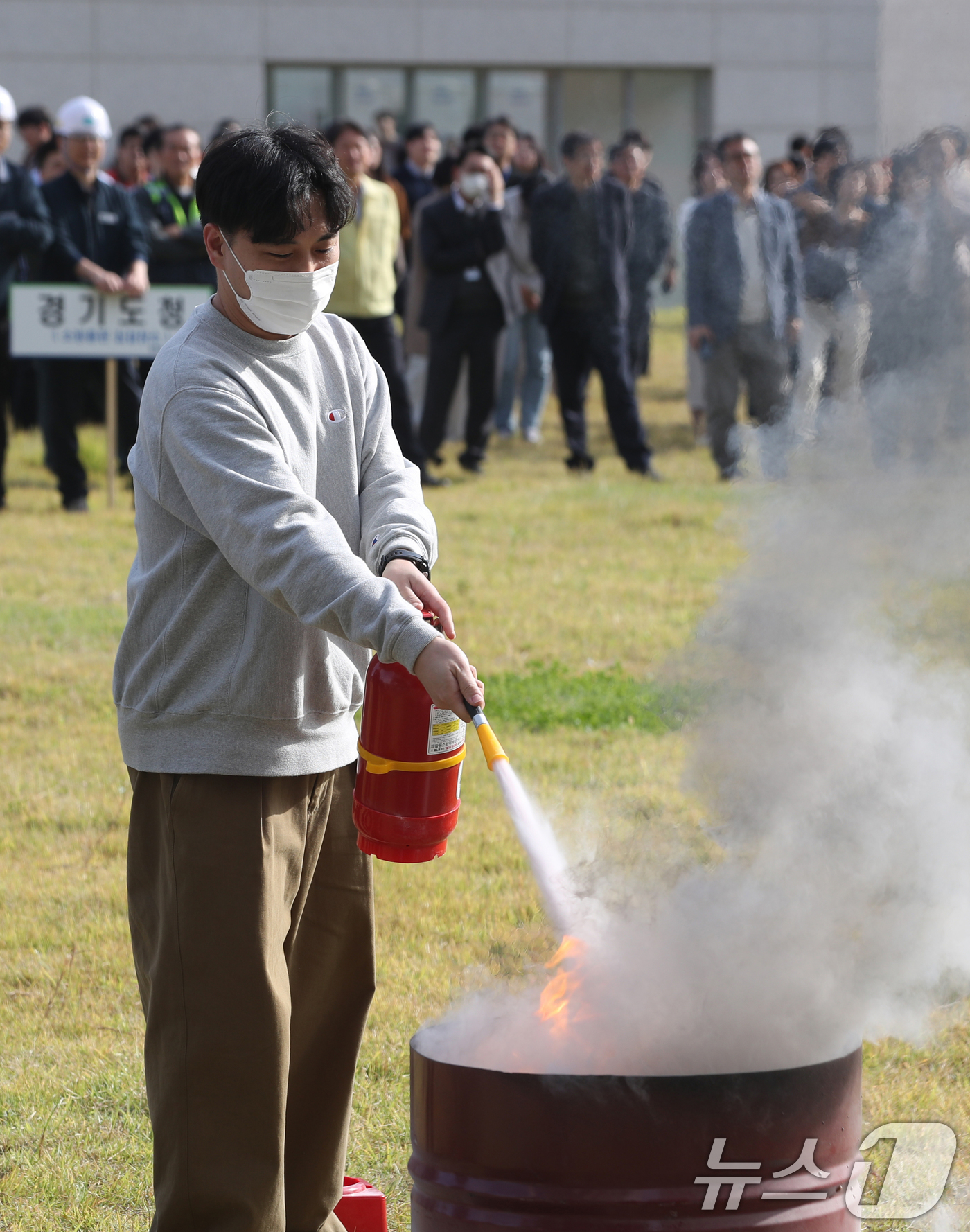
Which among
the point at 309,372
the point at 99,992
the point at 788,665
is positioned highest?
the point at 309,372

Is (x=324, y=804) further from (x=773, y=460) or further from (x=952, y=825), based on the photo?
(x=773, y=460)

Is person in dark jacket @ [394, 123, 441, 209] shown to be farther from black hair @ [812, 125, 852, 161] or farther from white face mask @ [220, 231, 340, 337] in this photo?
white face mask @ [220, 231, 340, 337]

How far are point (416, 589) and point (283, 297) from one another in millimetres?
471

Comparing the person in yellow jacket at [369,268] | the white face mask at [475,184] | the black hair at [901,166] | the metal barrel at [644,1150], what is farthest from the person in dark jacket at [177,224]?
the metal barrel at [644,1150]

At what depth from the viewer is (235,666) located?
234 centimetres

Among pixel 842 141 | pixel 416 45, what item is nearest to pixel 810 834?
pixel 842 141

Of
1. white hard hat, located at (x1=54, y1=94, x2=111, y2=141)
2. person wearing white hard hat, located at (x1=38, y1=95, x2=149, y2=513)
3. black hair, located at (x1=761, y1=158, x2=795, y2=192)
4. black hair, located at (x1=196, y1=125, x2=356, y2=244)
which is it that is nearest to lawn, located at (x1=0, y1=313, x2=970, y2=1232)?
person wearing white hard hat, located at (x1=38, y1=95, x2=149, y2=513)

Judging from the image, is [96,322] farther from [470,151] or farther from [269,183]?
[269,183]

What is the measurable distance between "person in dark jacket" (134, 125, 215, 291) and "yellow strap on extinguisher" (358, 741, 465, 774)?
8427mm

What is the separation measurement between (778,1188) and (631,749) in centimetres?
349

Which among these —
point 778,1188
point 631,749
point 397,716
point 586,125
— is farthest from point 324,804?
point 586,125

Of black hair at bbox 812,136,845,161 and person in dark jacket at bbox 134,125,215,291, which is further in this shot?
person in dark jacket at bbox 134,125,215,291

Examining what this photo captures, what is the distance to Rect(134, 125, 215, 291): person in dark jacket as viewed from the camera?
10.4 metres

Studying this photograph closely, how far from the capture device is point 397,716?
2.34 m
